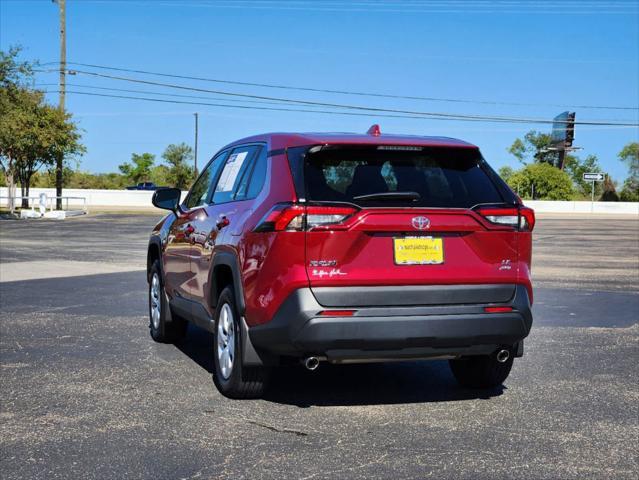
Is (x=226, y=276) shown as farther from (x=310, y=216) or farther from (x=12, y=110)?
(x=12, y=110)

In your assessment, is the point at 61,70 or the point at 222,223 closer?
the point at 222,223

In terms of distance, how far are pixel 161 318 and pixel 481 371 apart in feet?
10.7

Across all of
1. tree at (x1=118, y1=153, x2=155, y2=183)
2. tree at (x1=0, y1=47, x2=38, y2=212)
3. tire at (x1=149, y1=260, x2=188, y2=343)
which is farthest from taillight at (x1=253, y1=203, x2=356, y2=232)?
tree at (x1=118, y1=153, x2=155, y2=183)

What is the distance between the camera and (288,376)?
6.62 m

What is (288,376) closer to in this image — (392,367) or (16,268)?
(392,367)

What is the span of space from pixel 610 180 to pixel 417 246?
10243 centimetres

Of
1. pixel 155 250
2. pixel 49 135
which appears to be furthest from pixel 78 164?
pixel 155 250

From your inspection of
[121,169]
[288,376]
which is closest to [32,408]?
[288,376]

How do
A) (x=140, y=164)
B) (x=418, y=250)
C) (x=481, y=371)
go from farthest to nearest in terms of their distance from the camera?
(x=140, y=164)
(x=481, y=371)
(x=418, y=250)

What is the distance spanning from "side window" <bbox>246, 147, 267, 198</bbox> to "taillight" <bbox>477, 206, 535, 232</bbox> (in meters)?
1.45

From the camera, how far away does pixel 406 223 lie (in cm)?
508

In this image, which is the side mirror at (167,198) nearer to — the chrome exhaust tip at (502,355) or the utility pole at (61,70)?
the chrome exhaust tip at (502,355)

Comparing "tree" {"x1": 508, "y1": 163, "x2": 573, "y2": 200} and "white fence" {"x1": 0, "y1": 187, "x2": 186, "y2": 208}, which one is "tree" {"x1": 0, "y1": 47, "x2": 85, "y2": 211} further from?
"tree" {"x1": 508, "y1": 163, "x2": 573, "y2": 200}

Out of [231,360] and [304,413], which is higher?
[231,360]
